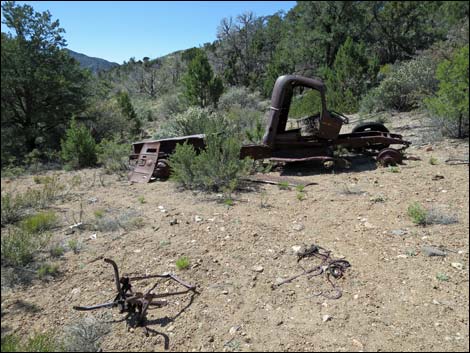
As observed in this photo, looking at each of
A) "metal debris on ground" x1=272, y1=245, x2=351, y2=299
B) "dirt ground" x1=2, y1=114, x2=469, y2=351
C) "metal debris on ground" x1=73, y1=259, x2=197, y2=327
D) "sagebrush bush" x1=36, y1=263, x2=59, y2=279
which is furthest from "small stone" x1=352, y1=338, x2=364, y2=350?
"sagebrush bush" x1=36, y1=263, x2=59, y2=279

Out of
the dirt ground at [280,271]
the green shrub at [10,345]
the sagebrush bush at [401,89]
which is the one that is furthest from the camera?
the sagebrush bush at [401,89]

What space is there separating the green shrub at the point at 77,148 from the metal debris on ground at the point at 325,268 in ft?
22.9

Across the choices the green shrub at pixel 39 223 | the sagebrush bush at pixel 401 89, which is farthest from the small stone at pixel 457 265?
the sagebrush bush at pixel 401 89

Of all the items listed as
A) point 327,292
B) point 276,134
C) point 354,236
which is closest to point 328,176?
point 276,134

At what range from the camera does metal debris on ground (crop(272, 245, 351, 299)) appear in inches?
109

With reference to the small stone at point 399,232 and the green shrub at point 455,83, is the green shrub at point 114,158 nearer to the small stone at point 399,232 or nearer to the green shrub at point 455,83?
the small stone at point 399,232

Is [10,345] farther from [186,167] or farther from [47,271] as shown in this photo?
[186,167]

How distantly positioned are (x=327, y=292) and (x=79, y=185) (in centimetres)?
561

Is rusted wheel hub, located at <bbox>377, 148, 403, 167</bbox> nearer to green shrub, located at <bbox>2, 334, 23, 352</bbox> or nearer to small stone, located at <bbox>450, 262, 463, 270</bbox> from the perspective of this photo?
small stone, located at <bbox>450, 262, 463, 270</bbox>

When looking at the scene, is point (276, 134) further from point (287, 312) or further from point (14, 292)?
point (14, 292)

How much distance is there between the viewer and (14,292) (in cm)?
290

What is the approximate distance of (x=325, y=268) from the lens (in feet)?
9.75

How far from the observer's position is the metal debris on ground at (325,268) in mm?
2760

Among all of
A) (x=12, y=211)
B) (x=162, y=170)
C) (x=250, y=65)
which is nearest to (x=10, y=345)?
(x=12, y=211)
